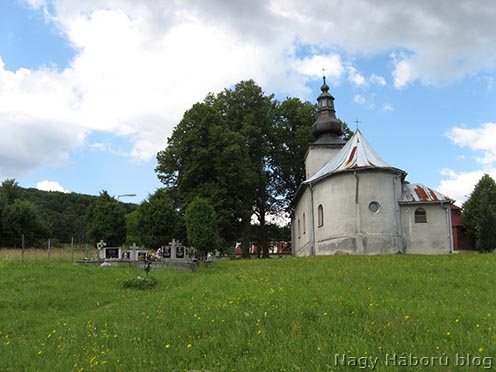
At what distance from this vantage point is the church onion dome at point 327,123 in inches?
1497

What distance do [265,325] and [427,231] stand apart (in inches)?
874

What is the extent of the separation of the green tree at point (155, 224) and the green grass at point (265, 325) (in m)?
13.1

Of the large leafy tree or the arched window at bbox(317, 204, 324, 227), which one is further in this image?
the large leafy tree

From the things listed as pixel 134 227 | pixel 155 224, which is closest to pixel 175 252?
pixel 155 224

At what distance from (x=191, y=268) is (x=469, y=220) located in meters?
28.9

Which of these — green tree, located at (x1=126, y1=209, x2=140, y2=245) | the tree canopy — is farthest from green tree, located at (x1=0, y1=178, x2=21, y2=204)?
the tree canopy

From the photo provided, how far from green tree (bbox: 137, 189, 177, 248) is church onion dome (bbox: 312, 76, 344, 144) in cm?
1589

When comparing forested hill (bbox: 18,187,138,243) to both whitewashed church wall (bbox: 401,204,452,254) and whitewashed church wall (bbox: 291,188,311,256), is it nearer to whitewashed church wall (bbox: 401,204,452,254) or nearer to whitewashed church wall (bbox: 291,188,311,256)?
whitewashed church wall (bbox: 291,188,311,256)

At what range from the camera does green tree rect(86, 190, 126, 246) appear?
27.9 meters

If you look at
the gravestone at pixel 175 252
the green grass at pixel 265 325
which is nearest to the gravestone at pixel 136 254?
the gravestone at pixel 175 252

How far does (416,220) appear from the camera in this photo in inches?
1077

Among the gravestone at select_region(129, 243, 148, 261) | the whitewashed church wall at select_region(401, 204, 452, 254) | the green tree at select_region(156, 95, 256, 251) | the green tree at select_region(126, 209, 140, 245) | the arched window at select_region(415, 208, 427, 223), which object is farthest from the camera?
the green tree at select_region(156, 95, 256, 251)

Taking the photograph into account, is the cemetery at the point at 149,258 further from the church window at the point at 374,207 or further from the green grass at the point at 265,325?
the church window at the point at 374,207

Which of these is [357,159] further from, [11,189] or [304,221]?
[11,189]
